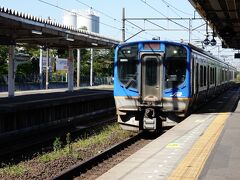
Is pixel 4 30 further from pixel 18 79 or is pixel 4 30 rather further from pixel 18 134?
pixel 18 79

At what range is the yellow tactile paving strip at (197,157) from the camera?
7.04m

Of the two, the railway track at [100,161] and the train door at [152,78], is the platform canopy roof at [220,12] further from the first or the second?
the railway track at [100,161]

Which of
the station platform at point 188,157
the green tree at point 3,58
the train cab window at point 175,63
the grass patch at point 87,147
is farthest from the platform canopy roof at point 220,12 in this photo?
the green tree at point 3,58

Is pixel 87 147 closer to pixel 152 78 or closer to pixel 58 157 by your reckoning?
pixel 58 157

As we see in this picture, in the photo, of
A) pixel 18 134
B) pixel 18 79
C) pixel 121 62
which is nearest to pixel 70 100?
pixel 18 134

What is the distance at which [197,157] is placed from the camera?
8.30 m

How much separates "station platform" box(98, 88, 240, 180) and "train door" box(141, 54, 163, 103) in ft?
6.40

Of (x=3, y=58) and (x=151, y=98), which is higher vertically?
(x=3, y=58)

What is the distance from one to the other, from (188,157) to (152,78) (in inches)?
236

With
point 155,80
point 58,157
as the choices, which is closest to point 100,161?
point 58,157

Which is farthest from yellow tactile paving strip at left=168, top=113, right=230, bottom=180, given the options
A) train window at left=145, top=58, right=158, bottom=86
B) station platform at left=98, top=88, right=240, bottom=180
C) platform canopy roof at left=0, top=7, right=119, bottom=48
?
platform canopy roof at left=0, top=7, right=119, bottom=48

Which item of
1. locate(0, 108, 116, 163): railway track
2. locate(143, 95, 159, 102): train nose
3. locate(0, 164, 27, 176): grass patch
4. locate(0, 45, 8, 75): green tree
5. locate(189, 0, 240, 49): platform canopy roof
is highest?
locate(189, 0, 240, 49): platform canopy roof

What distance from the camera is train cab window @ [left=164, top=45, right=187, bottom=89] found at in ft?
46.4

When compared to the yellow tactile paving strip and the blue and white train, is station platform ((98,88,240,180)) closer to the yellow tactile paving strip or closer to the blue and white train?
the yellow tactile paving strip
